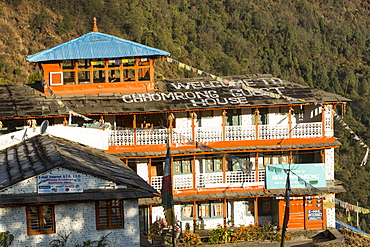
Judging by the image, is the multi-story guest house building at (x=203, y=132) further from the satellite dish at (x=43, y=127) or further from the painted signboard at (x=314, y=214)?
the satellite dish at (x=43, y=127)

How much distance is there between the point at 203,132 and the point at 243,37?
74757 millimetres

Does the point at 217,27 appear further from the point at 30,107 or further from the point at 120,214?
the point at 120,214

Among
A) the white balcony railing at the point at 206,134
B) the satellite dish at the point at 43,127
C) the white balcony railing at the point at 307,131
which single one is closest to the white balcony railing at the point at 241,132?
the white balcony railing at the point at 206,134

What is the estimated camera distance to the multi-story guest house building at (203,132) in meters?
32.8

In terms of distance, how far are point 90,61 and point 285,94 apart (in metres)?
9.81

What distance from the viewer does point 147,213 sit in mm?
33094

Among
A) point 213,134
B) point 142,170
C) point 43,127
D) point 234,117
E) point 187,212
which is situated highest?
point 234,117

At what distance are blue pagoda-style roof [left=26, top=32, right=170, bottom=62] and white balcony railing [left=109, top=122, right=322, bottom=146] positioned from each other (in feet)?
14.0

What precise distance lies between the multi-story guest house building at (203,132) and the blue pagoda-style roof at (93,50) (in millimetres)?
50

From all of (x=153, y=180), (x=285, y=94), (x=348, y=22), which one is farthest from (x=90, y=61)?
(x=348, y=22)

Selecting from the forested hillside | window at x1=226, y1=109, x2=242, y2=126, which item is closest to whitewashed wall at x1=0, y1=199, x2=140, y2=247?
window at x1=226, y1=109, x2=242, y2=126

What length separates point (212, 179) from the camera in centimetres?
3344

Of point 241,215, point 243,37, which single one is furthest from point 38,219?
point 243,37

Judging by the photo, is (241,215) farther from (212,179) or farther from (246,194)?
(212,179)
